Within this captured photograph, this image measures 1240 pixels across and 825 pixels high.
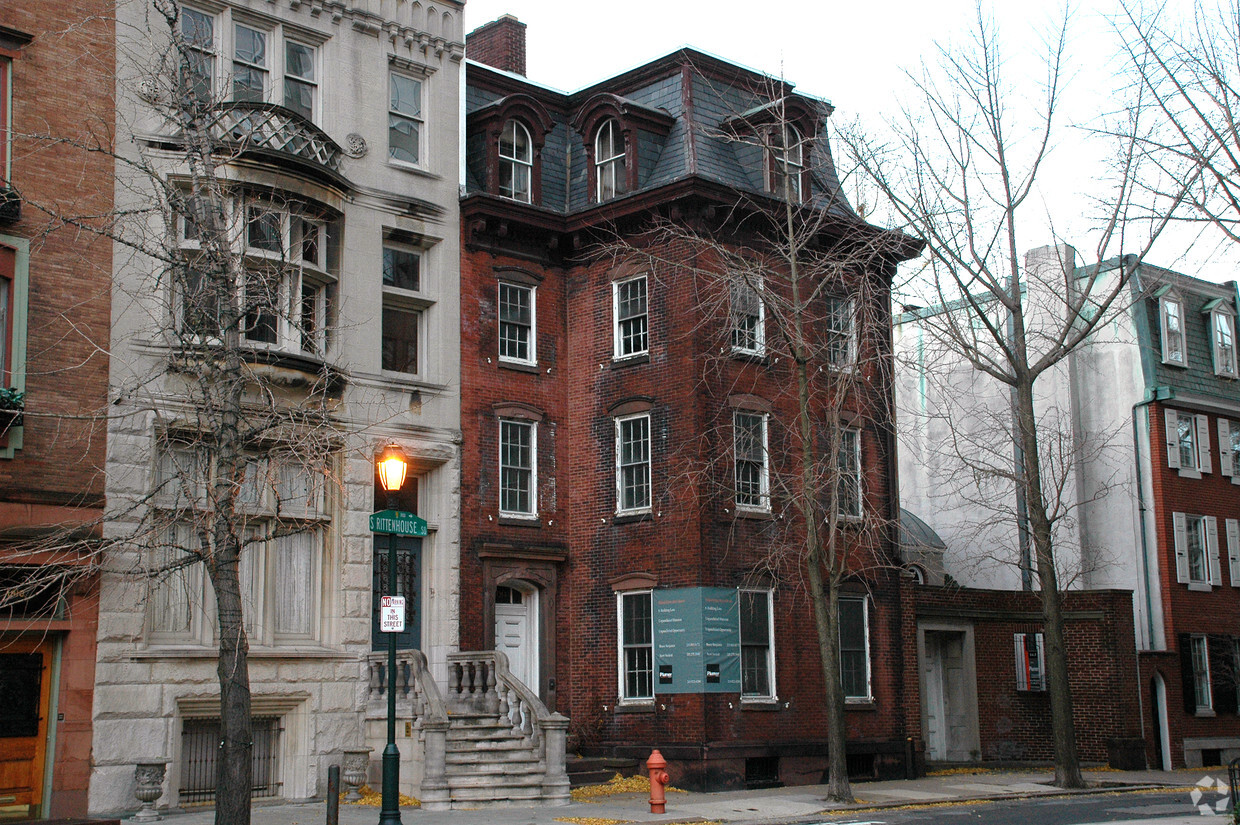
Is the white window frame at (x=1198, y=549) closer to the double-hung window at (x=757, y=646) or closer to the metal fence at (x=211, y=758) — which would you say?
the double-hung window at (x=757, y=646)

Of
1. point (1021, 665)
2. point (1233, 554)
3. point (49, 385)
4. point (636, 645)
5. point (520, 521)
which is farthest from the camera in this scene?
point (1233, 554)

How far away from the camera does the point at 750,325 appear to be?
2600cm

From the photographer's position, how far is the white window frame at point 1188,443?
3488cm

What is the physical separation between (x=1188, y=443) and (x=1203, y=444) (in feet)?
1.74

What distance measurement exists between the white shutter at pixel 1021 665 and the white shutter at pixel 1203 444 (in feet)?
28.9

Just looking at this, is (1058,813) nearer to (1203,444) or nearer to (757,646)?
(757,646)

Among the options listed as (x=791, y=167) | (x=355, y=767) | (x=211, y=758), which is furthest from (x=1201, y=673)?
(x=211, y=758)

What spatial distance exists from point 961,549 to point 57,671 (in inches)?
1032

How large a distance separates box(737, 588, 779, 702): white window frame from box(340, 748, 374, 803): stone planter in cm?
688

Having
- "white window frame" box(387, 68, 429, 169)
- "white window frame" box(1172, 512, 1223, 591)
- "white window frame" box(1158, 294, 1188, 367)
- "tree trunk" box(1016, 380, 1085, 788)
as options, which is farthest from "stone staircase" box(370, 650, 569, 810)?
"white window frame" box(1158, 294, 1188, 367)

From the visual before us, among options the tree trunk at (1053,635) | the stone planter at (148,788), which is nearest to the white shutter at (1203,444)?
the tree trunk at (1053,635)

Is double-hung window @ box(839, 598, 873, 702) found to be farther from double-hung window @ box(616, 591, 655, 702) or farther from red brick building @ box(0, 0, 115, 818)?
red brick building @ box(0, 0, 115, 818)

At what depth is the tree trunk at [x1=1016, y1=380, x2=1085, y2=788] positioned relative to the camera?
24.4m

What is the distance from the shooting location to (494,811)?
19266 millimetres
